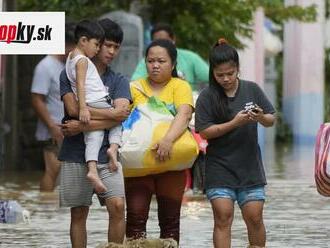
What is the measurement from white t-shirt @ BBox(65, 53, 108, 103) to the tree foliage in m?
9.72

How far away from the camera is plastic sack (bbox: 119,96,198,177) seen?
29.1ft

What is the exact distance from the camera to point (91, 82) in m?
8.65

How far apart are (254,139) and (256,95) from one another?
29cm

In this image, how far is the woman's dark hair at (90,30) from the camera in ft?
28.3

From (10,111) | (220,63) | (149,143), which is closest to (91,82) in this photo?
(149,143)

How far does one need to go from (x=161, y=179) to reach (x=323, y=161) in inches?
47.0

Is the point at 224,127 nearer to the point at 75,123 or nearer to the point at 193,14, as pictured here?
the point at 75,123

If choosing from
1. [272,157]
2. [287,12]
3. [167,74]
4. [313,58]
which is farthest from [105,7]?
[313,58]

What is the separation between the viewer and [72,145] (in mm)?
8695

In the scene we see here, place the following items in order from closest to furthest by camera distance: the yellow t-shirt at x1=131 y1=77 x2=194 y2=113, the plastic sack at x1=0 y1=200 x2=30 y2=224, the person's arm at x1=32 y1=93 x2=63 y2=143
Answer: the yellow t-shirt at x1=131 y1=77 x2=194 y2=113 < the plastic sack at x1=0 y1=200 x2=30 y2=224 < the person's arm at x1=32 y1=93 x2=63 y2=143

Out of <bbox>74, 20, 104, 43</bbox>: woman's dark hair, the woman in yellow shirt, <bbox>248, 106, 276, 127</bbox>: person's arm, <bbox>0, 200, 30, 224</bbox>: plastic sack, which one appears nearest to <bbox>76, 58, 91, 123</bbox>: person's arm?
<bbox>74, 20, 104, 43</bbox>: woman's dark hair

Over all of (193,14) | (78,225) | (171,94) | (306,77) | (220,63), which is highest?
(193,14)

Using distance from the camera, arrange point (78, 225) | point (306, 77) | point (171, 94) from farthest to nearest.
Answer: point (306, 77) < point (171, 94) < point (78, 225)

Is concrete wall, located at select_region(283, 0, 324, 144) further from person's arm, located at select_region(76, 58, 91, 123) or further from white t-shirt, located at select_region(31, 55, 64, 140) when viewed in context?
person's arm, located at select_region(76, 58, 91, 123)
